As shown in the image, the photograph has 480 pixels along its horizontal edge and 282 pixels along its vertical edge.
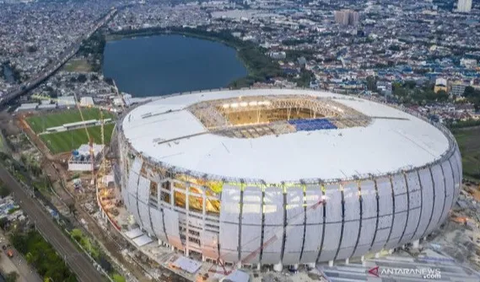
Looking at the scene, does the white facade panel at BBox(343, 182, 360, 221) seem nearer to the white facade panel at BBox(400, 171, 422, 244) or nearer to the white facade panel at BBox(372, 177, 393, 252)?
the white facade panel at BBox(372, 177, 393, 252)

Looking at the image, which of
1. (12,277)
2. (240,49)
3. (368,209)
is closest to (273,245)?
(368,209)

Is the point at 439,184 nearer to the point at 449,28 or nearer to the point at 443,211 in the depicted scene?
the point at 443,211

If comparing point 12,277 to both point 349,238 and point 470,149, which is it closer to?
point 349,238

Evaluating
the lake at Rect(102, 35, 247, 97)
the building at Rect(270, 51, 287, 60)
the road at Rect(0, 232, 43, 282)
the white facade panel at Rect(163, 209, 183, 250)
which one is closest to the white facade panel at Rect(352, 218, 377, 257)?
the white facade panel at Rect(163, 209, 183, 250)

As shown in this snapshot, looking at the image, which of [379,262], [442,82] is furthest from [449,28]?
[379,262]

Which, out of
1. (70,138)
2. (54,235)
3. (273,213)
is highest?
(273,213)
